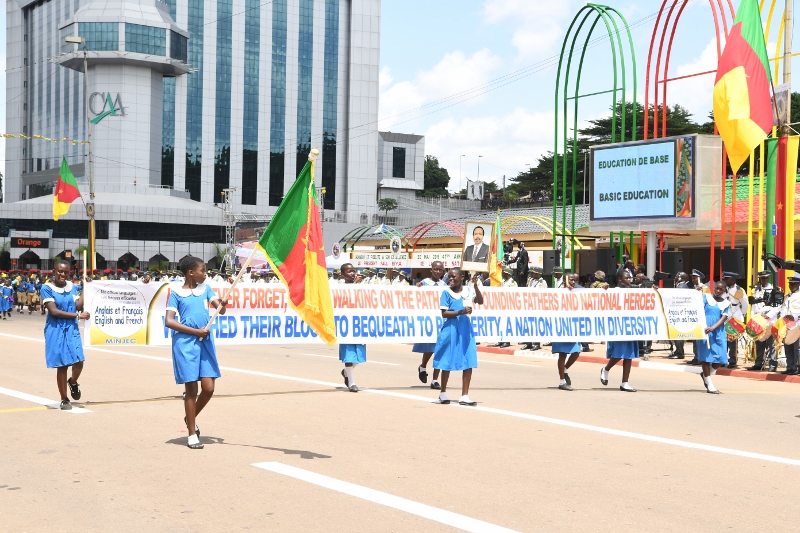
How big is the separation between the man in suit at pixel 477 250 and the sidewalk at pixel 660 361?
228cm

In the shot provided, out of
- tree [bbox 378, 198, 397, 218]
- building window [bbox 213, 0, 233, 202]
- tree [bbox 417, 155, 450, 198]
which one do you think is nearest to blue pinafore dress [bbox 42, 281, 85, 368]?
building window [bbox 213, 0, 233, 202]

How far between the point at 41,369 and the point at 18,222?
82474mm

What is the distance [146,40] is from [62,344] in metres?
91.1

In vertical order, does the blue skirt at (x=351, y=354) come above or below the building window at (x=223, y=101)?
below

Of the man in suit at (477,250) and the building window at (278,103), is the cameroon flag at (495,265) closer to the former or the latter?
the man in suit at (477,250)

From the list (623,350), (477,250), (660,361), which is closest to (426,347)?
(623,350)

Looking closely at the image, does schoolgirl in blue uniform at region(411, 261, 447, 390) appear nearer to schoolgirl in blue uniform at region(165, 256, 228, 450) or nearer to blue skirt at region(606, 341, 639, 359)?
blue skirt at region(606, 341, 639, 359)

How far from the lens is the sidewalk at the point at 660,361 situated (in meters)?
17.4

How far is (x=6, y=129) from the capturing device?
124 metres

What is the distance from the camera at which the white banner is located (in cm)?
1309

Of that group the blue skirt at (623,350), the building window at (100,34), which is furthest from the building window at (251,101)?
the blue skirt at (623,350)

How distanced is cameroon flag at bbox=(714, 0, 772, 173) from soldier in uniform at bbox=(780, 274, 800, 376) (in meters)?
3.49

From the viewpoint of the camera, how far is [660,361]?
66.3ft

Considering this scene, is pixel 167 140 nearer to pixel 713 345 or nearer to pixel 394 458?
pixel 713 345
